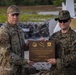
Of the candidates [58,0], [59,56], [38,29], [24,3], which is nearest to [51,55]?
[59,56]

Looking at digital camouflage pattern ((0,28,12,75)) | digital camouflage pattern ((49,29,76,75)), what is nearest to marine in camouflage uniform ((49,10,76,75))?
digital camouflage pattern ((49,29,76,75))

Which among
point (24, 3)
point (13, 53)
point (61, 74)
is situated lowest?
point (24, 3)

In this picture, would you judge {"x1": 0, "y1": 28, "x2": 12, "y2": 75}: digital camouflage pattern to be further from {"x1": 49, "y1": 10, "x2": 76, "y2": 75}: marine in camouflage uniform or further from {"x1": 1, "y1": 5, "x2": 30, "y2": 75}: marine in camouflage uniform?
{"x1": 49, "y1": 10, "x2": 76, "y2": 75}: marine in camouflage uniform

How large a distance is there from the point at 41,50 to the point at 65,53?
0.27 m

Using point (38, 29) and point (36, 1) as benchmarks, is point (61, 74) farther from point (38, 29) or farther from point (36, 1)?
point (36, 1)

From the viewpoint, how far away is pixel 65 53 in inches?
170

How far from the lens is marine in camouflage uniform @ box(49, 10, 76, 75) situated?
4250 mm

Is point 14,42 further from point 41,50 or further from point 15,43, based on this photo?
point 41,50

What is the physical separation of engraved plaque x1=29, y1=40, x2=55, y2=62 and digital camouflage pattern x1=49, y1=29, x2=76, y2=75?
9 cm

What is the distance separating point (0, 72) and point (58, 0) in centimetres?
3098

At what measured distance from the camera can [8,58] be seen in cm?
422

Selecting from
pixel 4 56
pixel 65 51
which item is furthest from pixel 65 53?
pixel 4 56

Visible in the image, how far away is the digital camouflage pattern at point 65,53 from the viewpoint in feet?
13.9

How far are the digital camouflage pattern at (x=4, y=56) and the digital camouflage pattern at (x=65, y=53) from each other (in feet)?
1.73
